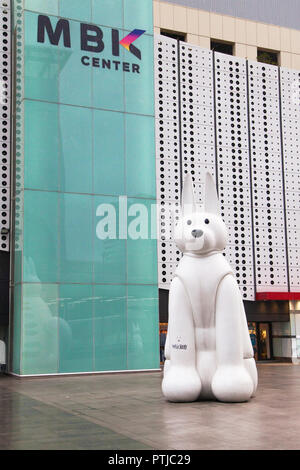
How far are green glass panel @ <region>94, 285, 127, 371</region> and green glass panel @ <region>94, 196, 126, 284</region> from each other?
0.38 meters

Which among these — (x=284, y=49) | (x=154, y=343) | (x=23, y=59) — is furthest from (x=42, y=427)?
(x=284, y=49)

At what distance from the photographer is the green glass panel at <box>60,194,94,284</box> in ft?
51.8

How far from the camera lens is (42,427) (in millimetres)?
7234

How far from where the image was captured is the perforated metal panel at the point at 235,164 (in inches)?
822

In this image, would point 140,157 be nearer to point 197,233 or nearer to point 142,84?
point 142,84

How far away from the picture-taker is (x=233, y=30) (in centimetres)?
2284

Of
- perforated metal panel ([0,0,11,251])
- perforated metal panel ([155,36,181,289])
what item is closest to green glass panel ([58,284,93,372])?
perforated metal panel ([0,0,11,251])

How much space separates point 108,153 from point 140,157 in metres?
1.06

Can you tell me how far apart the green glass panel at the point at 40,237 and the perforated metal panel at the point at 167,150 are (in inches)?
189

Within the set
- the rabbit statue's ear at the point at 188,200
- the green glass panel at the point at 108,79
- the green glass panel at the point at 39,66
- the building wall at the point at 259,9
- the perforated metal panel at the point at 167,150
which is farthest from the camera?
the building wall at the point at 259,9

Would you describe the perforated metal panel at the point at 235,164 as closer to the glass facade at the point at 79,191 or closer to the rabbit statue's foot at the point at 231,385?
the glass facade at the point at 79,191

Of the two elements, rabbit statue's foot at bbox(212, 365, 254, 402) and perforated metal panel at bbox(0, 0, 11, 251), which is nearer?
rabbit statue's foot at bbox(212, 365, 254, 402)

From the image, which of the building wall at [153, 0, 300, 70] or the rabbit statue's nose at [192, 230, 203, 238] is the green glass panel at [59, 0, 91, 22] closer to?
the building wall at [153, 0, 300, 70]

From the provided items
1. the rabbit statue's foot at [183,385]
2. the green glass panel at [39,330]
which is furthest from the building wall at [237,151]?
the rabbit statue's foot at [183,385]
